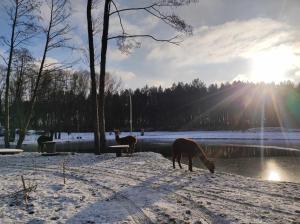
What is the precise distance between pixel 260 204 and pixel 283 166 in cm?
1132

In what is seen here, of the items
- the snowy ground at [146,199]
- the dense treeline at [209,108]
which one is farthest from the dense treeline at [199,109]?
the snowy ground at [146,199]

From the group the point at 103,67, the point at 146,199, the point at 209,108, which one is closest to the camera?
the point at 146,199

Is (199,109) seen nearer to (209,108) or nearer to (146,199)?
(209,108)

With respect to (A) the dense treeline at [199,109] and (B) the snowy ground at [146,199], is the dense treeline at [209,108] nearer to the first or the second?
(A) the dense treeline at [199,109]

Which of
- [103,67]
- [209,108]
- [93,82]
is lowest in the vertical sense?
[93,82]

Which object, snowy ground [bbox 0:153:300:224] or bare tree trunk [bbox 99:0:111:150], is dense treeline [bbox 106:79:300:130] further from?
snowy ground [bbox 0:153:300:224]

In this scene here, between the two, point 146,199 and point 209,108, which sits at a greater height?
point 209,108

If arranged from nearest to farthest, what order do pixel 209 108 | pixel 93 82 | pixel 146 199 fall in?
1. pixel 146 199
2. pixel 93 82
3. pixel 209 108

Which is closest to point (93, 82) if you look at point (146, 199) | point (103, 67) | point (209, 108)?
point (103, 67)

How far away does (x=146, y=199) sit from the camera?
8.23m

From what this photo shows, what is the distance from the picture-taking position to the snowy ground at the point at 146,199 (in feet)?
22.0

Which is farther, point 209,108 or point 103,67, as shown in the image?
point 209,108

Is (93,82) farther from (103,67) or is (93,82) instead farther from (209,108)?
(209,108)

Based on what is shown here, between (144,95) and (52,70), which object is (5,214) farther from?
(144,95)
